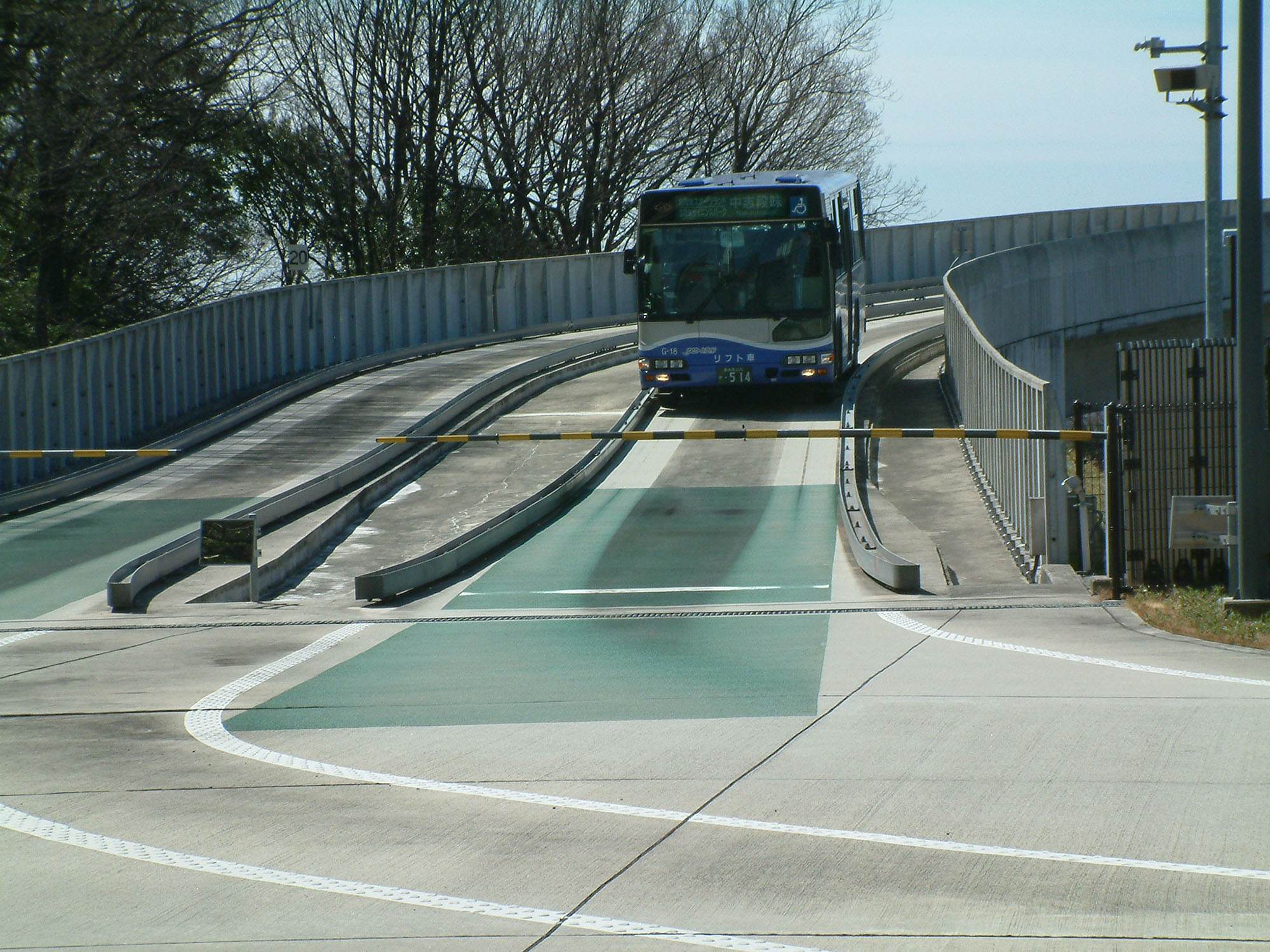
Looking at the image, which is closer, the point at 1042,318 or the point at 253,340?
the point at 253,340

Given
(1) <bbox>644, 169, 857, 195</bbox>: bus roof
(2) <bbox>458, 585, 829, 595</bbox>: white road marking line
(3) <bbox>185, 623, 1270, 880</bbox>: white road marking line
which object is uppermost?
(1) <bbox>644, 169, 857, 195</bbox>: bus roof

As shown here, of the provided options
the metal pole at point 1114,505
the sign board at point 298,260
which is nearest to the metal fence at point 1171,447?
the metal pole at point 1114,505

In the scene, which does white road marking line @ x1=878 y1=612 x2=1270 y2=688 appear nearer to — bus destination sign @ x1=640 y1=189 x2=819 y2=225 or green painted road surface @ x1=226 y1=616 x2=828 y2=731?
green painted road surface @ x1=226 y1=616 x2=828 y2=731

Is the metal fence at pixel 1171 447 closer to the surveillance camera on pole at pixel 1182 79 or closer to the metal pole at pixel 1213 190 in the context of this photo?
the surveillance camera on pole at pixel 1182 79

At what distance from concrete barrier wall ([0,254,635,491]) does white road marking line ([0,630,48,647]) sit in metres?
9.12

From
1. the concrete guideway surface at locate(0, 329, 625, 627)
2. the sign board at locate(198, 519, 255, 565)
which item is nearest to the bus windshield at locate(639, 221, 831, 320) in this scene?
the concrete guideway surface at locate(0, 329, 625, 627)

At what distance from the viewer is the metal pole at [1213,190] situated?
1817cm

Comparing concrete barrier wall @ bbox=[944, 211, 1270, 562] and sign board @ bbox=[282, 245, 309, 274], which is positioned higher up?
sign board @ bbox=[282, 245, 309, 274]

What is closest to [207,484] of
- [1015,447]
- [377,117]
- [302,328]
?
[302,328]

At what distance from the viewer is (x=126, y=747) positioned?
7.83m

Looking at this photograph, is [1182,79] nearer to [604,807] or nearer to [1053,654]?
[1053,654]

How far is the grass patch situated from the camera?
31.2 ft

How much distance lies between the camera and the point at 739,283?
78.5 ft

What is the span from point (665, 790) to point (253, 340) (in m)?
24.2
